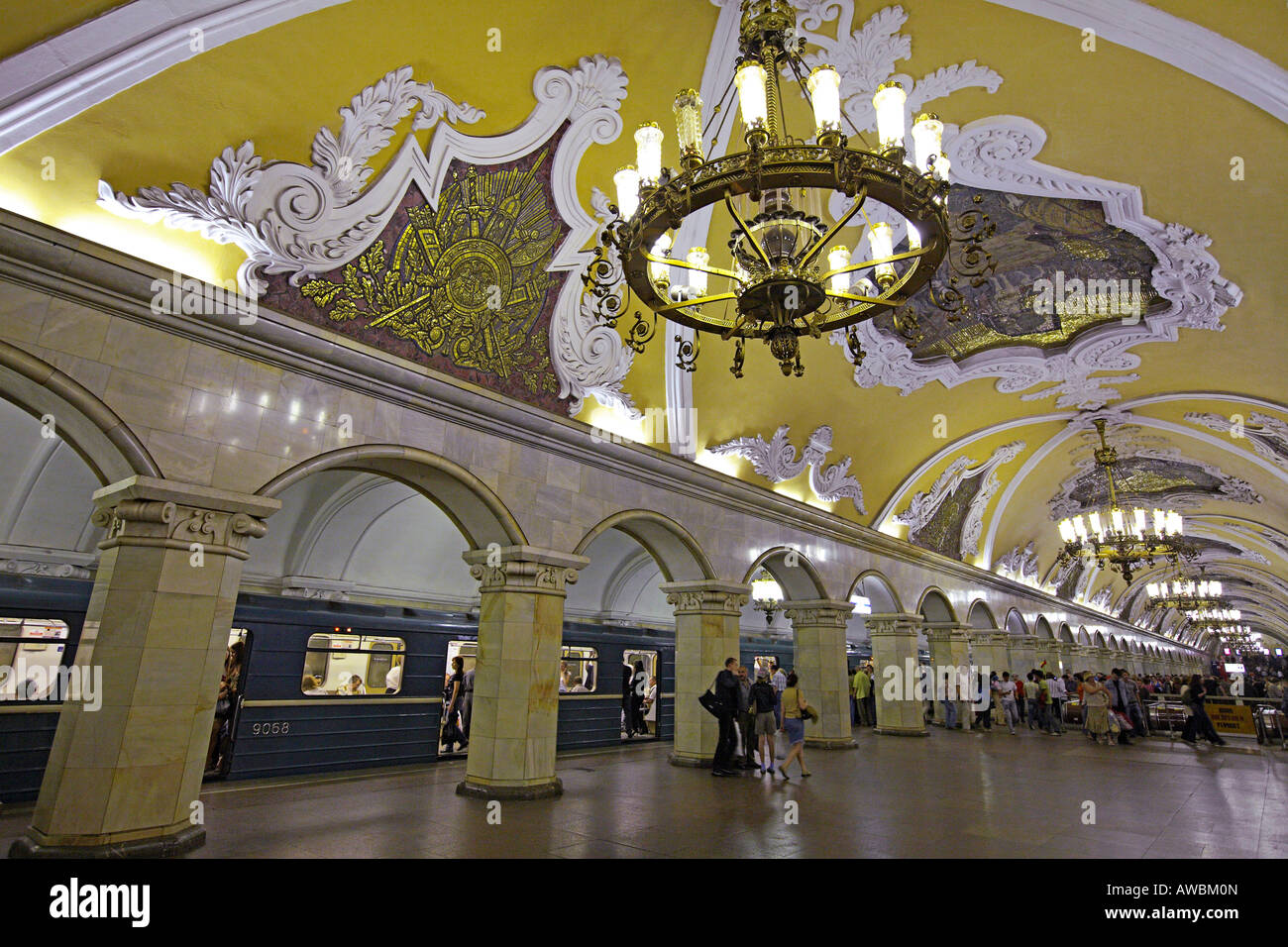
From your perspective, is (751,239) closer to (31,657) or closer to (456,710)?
(31,657)

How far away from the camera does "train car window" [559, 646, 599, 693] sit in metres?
10.7

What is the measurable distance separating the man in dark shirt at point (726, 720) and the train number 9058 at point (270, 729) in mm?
4737

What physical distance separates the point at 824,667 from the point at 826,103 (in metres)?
8.87

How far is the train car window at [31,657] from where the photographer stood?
6094mm

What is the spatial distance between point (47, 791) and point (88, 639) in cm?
86

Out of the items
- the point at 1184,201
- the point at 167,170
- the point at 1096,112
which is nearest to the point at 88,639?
the point at 167,170

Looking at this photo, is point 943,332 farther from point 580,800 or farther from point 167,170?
point 167,170

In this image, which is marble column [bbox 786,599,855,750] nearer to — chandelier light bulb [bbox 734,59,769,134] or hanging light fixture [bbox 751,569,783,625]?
hanging light fixture [bbox 751,569,783,625]

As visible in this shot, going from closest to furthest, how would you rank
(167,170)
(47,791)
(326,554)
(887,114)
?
(887,114) < (47,791) < (167,170) < (326,554)

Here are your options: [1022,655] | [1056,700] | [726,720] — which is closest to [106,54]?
[726,720]

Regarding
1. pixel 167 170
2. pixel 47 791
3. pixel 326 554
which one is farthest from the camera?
pixel 326 554

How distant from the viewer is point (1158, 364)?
34.5ft

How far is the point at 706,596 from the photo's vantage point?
870cm

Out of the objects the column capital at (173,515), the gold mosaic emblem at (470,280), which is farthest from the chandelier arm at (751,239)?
the column capital at (173,515)
